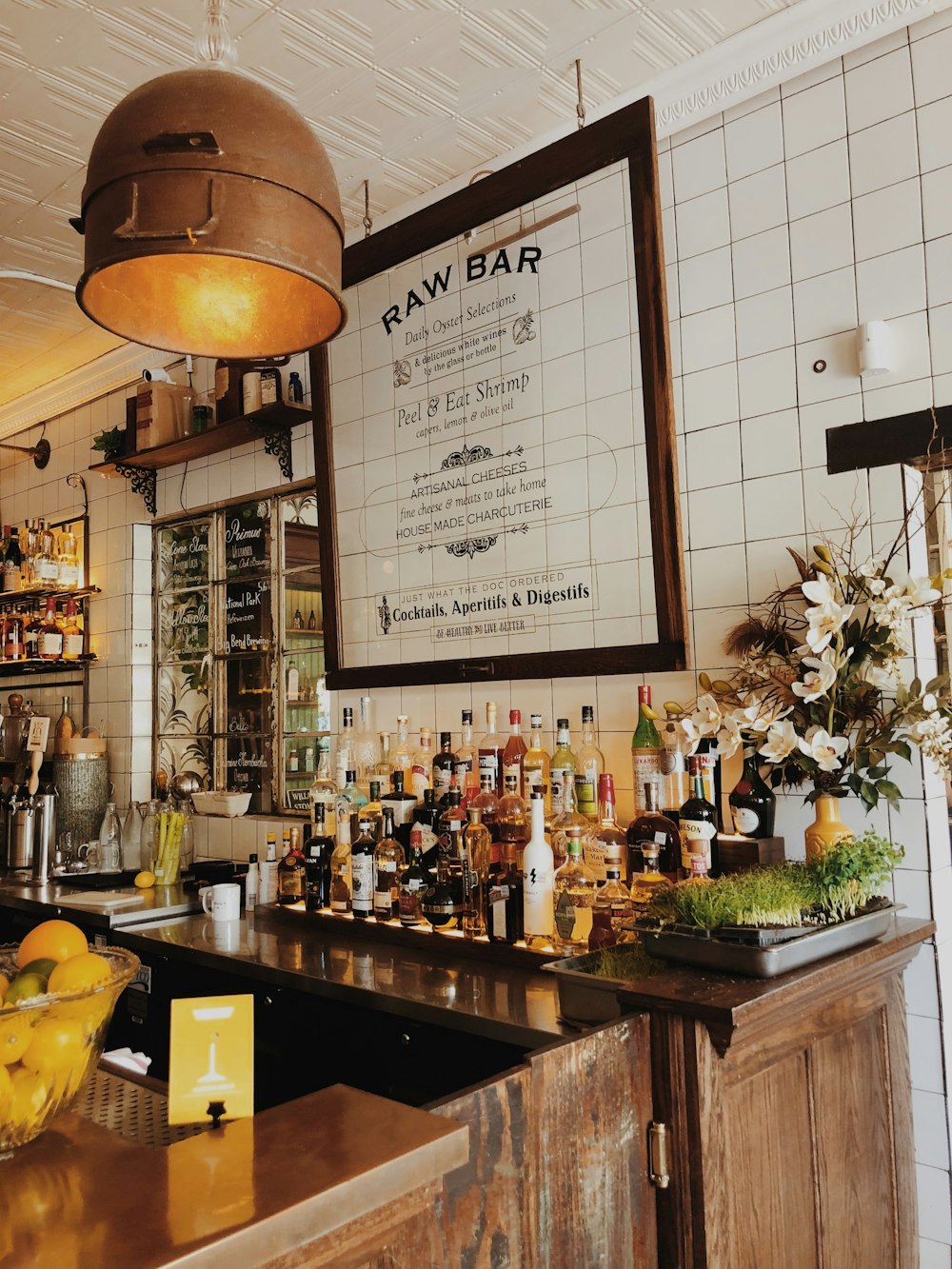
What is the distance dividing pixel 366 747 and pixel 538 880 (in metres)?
1.00

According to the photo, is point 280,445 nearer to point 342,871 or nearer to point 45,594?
point 342,871

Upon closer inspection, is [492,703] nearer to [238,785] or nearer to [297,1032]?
[297,1032]

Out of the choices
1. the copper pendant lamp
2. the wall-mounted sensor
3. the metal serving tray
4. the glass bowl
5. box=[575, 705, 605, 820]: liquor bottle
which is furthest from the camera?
box=[575, 705, 605, 820]: liquor bottle

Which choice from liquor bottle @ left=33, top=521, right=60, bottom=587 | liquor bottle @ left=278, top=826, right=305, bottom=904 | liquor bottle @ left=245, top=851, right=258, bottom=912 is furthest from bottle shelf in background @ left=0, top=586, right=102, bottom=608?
liquor bottle @ left=278, top=826, right=305, bottom=904

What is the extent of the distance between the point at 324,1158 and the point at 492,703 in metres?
1.79

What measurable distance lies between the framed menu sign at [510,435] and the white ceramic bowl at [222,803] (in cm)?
77

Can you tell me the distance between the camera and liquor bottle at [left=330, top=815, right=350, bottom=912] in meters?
2.85

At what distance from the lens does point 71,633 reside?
4.62 meters

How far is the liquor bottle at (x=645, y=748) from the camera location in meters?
2.38

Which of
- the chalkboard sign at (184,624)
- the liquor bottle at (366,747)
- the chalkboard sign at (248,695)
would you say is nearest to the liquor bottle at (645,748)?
the liquor bottle at (366,747)

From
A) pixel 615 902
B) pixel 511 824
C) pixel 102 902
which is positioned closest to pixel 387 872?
pixel 511 824

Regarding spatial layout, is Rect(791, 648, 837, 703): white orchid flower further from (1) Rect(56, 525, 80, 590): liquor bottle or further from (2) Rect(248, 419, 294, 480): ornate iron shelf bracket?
(1) Rect(56, 525, 80, 590): liquor bottle

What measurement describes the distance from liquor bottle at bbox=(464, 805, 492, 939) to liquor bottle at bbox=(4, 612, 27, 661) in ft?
10.1

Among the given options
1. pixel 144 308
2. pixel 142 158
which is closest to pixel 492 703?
pixel 144 308
